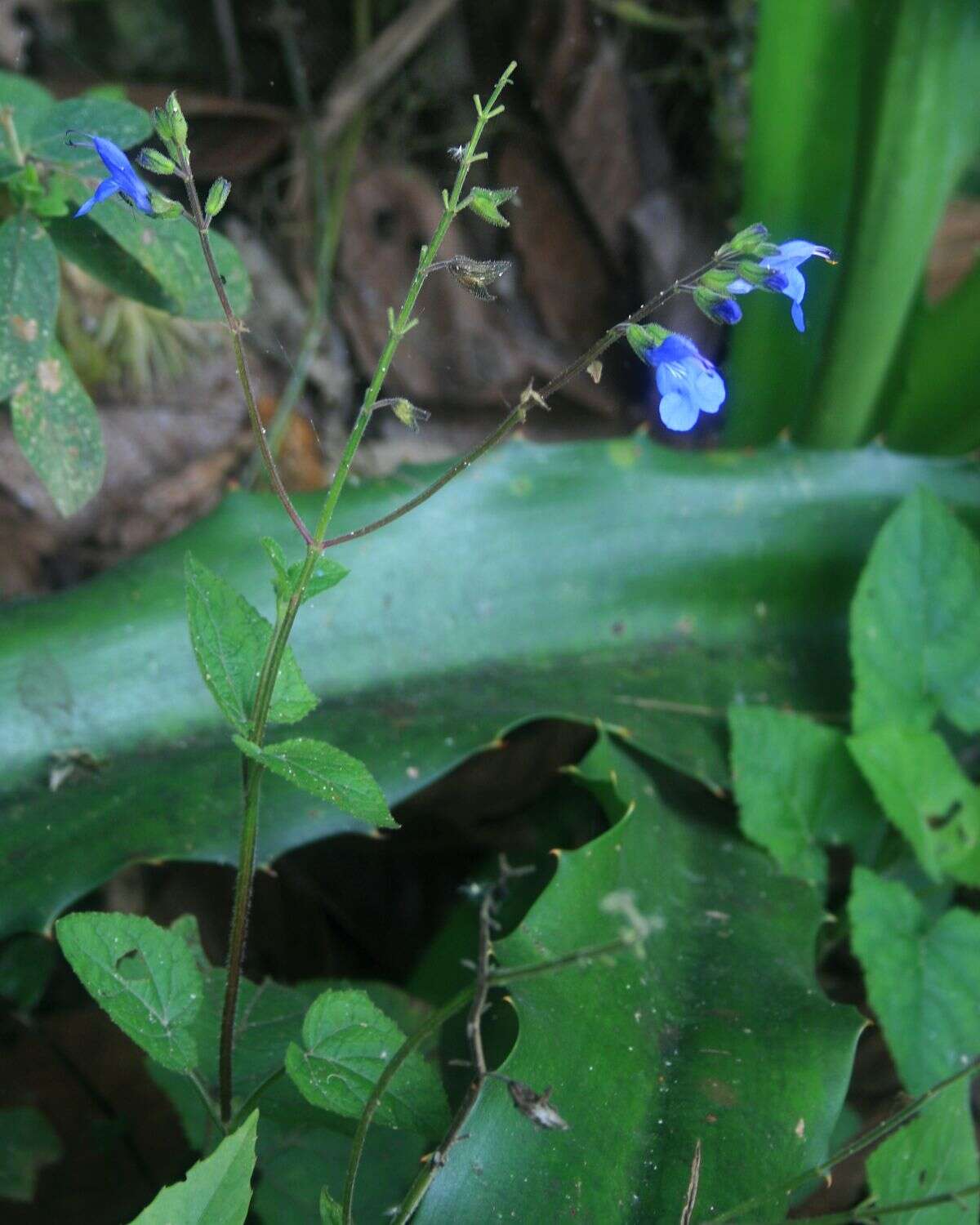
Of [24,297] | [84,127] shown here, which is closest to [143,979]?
[24,297]

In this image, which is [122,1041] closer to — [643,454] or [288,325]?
[643,454]

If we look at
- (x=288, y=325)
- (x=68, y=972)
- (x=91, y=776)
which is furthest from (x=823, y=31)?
(x=68, y=972)

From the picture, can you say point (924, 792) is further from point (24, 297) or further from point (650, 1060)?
point (24, 297)

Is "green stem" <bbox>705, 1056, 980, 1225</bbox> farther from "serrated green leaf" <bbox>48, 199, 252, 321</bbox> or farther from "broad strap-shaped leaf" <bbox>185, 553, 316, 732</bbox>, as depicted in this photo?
"serrated green leaf" <bbox>48, 199, 252, 321</bbox>

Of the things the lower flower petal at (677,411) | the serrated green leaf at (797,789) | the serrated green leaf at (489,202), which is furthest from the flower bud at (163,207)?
the serrated green leaf at (797,789)

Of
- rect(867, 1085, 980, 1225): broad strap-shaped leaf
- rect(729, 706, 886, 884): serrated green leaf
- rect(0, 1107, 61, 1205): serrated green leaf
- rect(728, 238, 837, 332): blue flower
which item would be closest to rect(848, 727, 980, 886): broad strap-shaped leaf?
rect(729, 706, 886, 884): serrated green leaf

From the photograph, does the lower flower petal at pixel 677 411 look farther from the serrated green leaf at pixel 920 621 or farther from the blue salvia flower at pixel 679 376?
the serrated green leaf at pixel 920 621
